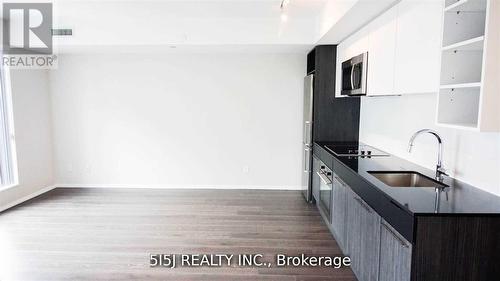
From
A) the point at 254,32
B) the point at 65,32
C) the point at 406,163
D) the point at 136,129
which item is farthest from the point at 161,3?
the point at 406,163

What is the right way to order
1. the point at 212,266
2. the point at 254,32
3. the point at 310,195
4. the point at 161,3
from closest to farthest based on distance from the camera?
the point at 212,266
the point at 161,3
the point at 254,32
the point at 310,195

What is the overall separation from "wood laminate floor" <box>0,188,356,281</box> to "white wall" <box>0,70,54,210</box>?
26cm

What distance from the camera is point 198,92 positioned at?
5344 millimetres

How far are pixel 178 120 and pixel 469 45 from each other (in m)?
4.45

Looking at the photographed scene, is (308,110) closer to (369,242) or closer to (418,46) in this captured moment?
(418,46)

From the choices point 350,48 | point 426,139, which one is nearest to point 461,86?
point 426,139

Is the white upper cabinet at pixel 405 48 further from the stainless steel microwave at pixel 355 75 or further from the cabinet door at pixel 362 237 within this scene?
the cabinet door at pixel 362 237

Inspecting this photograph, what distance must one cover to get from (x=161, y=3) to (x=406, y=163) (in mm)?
3251

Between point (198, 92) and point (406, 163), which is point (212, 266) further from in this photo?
point (198, 92)

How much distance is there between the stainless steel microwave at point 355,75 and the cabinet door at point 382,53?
0.10 m

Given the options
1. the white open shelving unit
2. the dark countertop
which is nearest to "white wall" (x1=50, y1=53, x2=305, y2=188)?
the dark countertop

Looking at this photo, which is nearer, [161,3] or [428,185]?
[428,185]

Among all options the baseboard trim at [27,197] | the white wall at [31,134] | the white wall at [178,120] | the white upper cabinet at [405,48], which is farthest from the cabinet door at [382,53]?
the baseboard trim at [27,197]

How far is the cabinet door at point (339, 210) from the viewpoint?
2930mm
